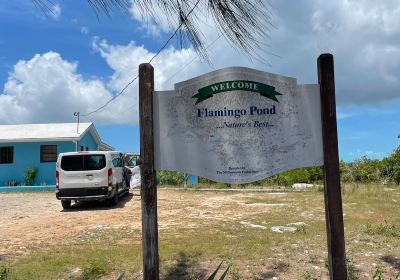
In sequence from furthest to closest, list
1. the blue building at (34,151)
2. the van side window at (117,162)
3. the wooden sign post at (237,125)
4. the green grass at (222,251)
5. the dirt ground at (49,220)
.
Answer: the blue building at (34,151), the van side window at (117,162), the dirt ground at (49,220), the green grass at (222,251), the wooden sign post at (237,125)

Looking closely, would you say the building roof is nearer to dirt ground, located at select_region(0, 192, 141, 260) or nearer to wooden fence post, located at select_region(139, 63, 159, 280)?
dirt ground, located at select_region(0, 192, 141, 260)

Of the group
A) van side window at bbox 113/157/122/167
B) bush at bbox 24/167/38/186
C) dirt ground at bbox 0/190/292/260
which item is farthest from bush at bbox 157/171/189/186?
van side window at bbox 113/157/122/167

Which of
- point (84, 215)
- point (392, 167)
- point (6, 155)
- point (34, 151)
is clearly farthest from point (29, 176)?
point (392, 167)

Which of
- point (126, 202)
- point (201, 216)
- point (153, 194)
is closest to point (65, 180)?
point (126, 202)

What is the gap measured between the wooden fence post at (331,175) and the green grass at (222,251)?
1.13 m

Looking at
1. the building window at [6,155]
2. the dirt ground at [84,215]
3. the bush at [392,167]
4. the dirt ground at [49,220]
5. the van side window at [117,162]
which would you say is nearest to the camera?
the dirt ground at [49,220]

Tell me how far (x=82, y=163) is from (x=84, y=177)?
0.46m

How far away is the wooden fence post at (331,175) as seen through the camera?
4703 mm

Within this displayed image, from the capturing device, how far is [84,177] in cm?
1545

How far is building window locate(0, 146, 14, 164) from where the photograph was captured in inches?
1099

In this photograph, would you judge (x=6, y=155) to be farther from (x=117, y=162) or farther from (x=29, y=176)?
(x=117, y=162)

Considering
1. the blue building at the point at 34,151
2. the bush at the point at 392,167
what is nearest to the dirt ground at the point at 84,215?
the blue building at the point at 34,151

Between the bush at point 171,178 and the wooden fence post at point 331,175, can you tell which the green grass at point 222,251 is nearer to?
the wooden fence post at point 331,175

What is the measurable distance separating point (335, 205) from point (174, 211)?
10.1 m
